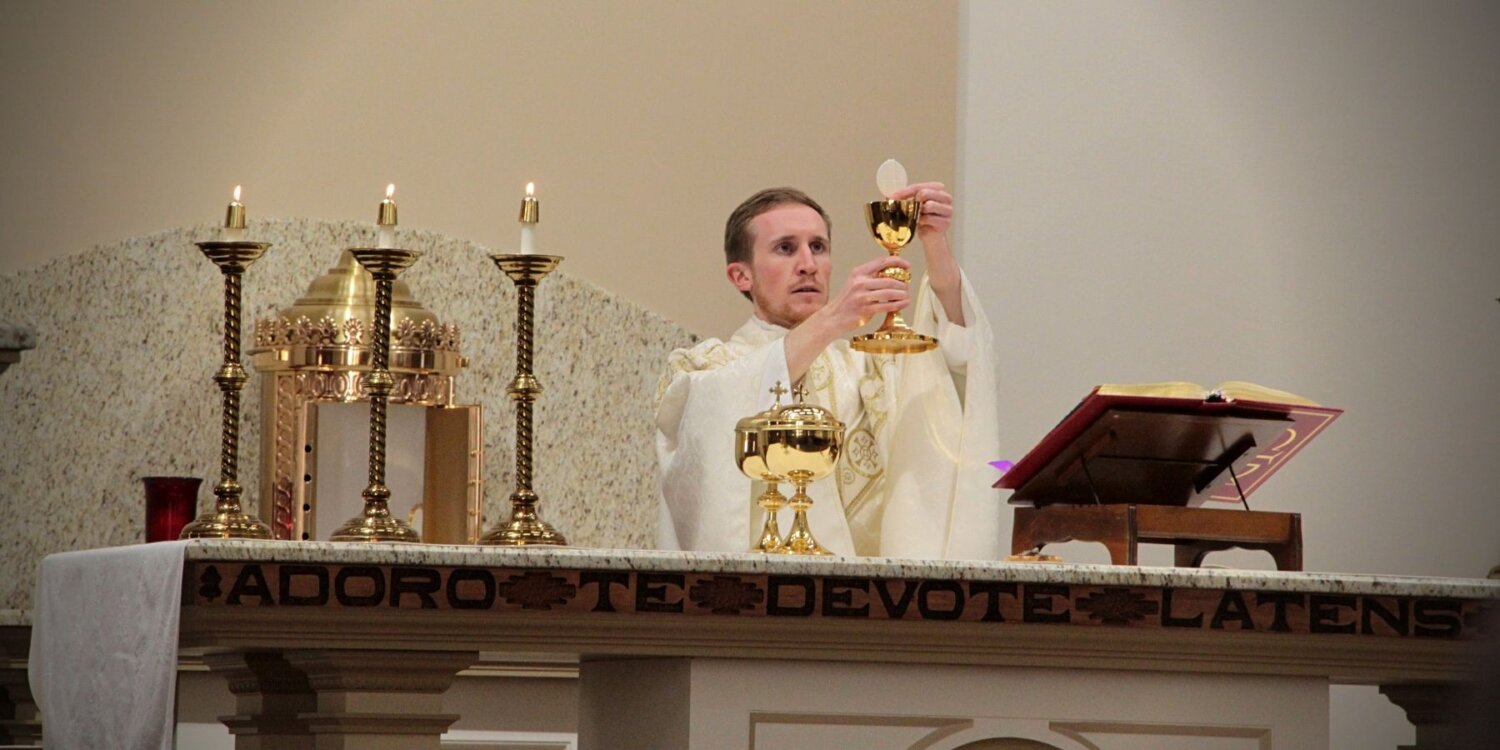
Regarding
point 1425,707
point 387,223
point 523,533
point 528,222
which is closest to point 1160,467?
point 1425,707

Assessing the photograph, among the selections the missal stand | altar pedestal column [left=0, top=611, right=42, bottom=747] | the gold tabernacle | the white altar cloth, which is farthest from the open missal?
altar pedestal column [left=0, top=611, right=42, bottom=747]

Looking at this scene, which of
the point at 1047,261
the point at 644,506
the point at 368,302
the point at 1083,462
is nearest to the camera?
the point at 1083,462

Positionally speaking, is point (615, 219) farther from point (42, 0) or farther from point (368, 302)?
point (42, 0)

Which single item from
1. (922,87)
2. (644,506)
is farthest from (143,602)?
(922,87)

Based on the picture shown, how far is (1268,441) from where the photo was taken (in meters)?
3.16

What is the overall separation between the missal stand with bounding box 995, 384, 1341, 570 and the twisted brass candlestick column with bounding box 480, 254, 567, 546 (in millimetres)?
800

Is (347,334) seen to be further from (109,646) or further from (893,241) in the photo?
(109,646)

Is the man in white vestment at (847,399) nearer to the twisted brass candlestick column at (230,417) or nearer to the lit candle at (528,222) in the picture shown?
the lit candle at (528,222)

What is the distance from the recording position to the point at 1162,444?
3.13 metres

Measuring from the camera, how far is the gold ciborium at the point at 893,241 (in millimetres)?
3367

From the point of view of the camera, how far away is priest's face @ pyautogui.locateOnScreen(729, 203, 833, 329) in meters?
4.47

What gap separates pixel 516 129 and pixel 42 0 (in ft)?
3.73

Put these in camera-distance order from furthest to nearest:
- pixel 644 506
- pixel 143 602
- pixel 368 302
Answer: pixel 644 506
pixel 368 302
pixel 143 602

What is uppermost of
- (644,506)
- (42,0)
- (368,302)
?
(42,0)
